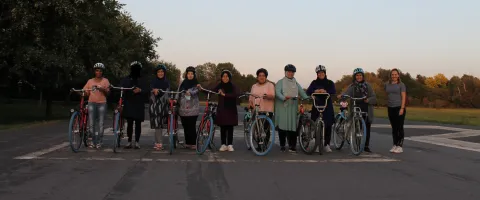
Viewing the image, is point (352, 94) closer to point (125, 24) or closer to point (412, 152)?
point (412, 152)

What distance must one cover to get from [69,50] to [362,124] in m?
15.4

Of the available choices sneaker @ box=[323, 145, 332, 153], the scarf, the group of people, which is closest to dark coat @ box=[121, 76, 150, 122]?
the group of people

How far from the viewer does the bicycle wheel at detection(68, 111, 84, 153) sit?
8.54m

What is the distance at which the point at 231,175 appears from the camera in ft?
21.1

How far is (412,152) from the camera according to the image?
9711 millimetres

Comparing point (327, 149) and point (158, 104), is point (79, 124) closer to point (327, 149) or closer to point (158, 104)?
point (158, 104)

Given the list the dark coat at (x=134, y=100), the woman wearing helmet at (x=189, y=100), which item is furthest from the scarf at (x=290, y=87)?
the dark coat at (x=134, y=100)

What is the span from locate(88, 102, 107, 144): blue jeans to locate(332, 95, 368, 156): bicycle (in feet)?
16.3

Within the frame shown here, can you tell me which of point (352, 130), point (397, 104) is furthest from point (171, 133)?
point (397, 104)

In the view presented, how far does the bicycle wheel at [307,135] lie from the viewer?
29.0ft

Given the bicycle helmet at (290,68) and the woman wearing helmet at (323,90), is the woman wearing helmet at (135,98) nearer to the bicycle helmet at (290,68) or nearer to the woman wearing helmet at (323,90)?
the bicycle helmet at (290,68)

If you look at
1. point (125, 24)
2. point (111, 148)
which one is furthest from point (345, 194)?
point (125, 24)

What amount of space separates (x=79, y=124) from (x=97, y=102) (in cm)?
56

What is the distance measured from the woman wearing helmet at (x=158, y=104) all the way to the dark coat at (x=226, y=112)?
1.04 metres
